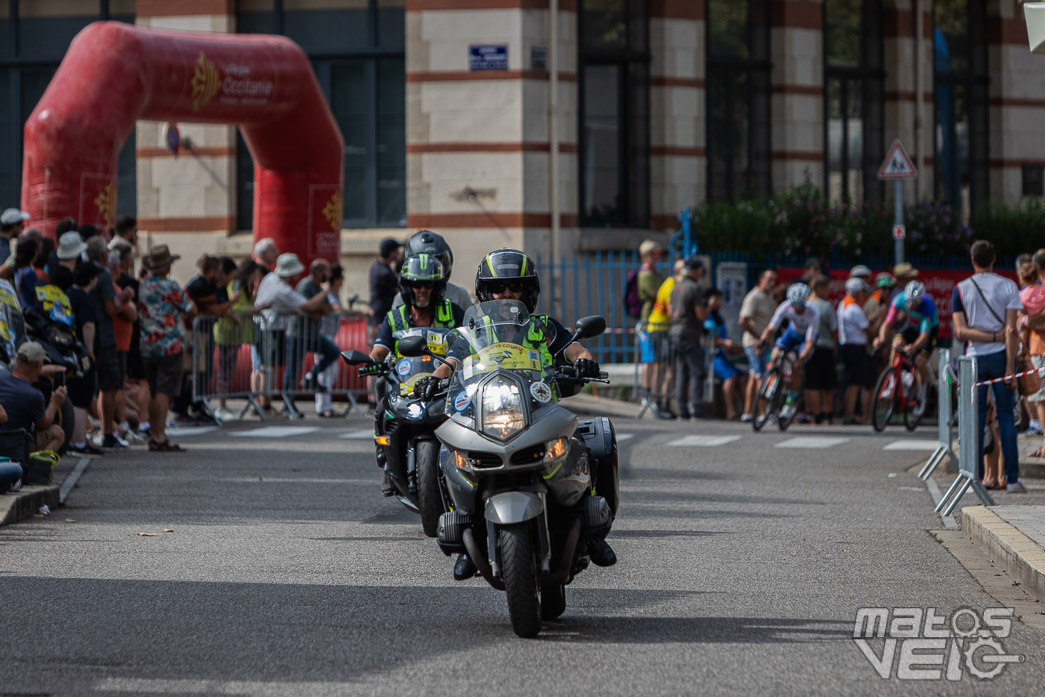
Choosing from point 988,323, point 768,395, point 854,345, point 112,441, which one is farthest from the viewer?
point 854,345

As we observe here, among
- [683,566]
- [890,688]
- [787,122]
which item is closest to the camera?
[890,688]

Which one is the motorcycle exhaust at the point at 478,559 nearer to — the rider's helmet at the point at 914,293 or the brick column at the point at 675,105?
the rider's helmet at the point at 914,293

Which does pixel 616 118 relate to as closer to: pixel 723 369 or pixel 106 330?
pixel 723 369

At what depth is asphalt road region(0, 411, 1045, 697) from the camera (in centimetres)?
598

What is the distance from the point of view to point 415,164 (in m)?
24.5

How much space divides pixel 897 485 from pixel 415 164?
1262 centimetres

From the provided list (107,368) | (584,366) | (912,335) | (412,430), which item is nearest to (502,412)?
(584,366)

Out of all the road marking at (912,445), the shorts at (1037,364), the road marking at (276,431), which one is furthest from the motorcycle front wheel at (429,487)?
the road marking at (912,445)

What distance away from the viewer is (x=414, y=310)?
33.0ft

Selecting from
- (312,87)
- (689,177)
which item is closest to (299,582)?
(312,87)

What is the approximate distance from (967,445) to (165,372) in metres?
7.10

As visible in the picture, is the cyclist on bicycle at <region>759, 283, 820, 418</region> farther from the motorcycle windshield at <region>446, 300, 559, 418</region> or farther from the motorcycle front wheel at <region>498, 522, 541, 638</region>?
the motorcycle front wheel at <region>498, 522, 541, 638</region>

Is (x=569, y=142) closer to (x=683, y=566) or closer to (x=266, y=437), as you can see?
(x=266, y=437)

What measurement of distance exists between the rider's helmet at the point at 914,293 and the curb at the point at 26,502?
35.0 feet
